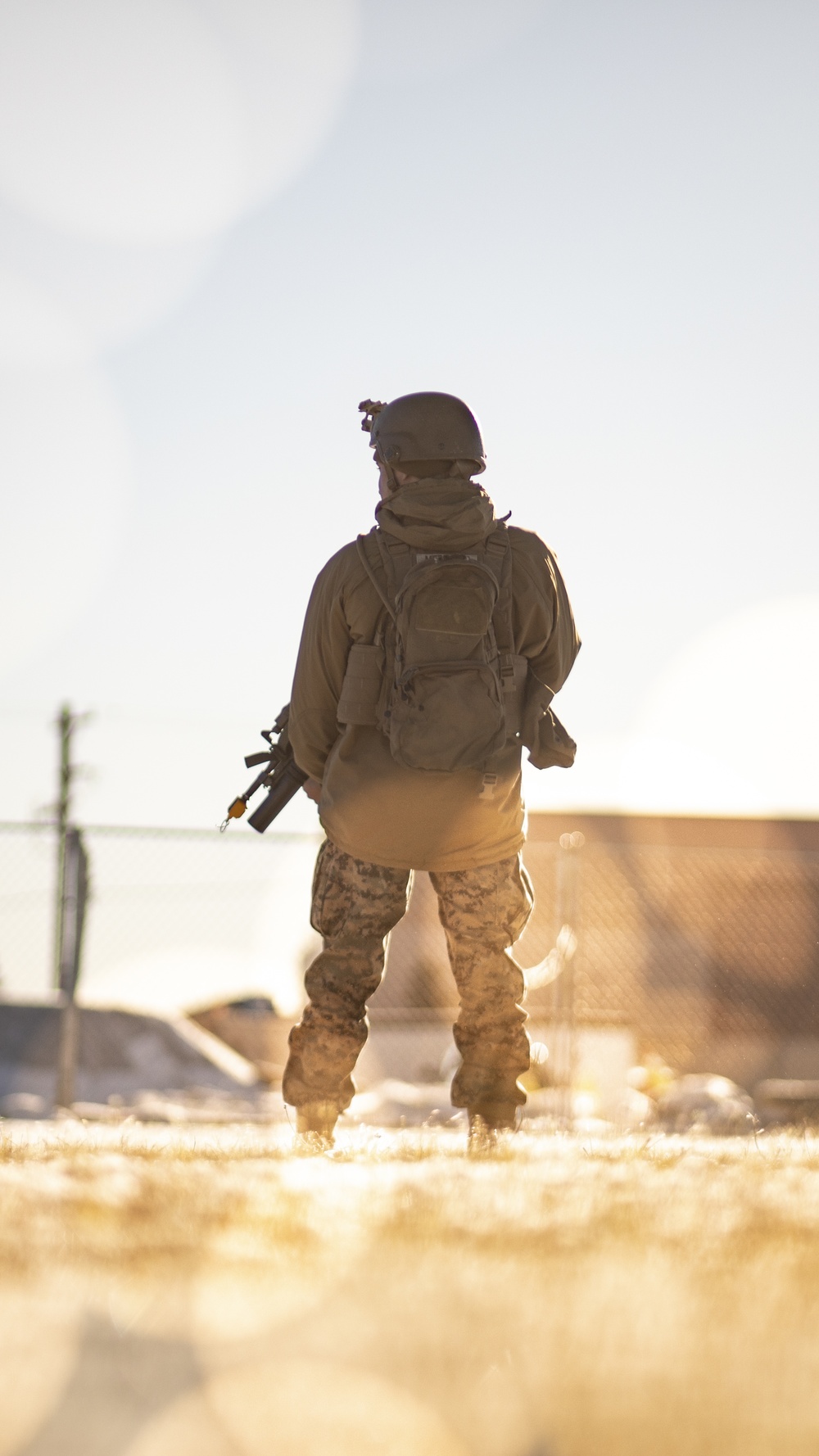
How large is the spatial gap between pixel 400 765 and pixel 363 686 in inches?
8.4

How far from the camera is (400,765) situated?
3.22 m

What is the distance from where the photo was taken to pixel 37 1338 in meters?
0.98

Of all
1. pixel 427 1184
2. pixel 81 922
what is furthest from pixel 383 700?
pixel 81 922

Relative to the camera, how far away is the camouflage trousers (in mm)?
3248

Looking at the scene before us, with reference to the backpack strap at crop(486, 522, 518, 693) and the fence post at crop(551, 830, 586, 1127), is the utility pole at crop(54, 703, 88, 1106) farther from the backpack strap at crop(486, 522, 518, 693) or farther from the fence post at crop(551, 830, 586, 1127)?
the backpack strap at crop(486, 522, 518, 693)

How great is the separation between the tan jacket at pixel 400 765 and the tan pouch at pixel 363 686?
47 mm

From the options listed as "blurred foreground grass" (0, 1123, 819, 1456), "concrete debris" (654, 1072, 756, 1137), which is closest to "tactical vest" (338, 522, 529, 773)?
"blurred foreground grass" (0, 1123, 819, 1456)

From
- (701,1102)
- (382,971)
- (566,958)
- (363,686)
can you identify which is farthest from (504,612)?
(701,1102)

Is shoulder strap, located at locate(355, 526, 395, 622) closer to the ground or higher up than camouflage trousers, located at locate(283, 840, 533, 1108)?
higher up

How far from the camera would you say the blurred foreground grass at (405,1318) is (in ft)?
2.73

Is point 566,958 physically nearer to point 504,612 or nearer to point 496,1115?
point 496,1115

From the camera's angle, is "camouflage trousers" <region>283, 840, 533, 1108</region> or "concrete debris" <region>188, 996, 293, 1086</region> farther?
"concrete debris" <region>188, 996, 293, 1086</region>

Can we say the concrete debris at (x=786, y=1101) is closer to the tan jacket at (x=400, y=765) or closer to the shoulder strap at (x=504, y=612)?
the tan jacket at (x=400, y=765)

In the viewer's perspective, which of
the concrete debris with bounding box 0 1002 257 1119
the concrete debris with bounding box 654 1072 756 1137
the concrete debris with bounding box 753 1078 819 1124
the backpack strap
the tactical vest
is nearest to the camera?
the tactical vest
